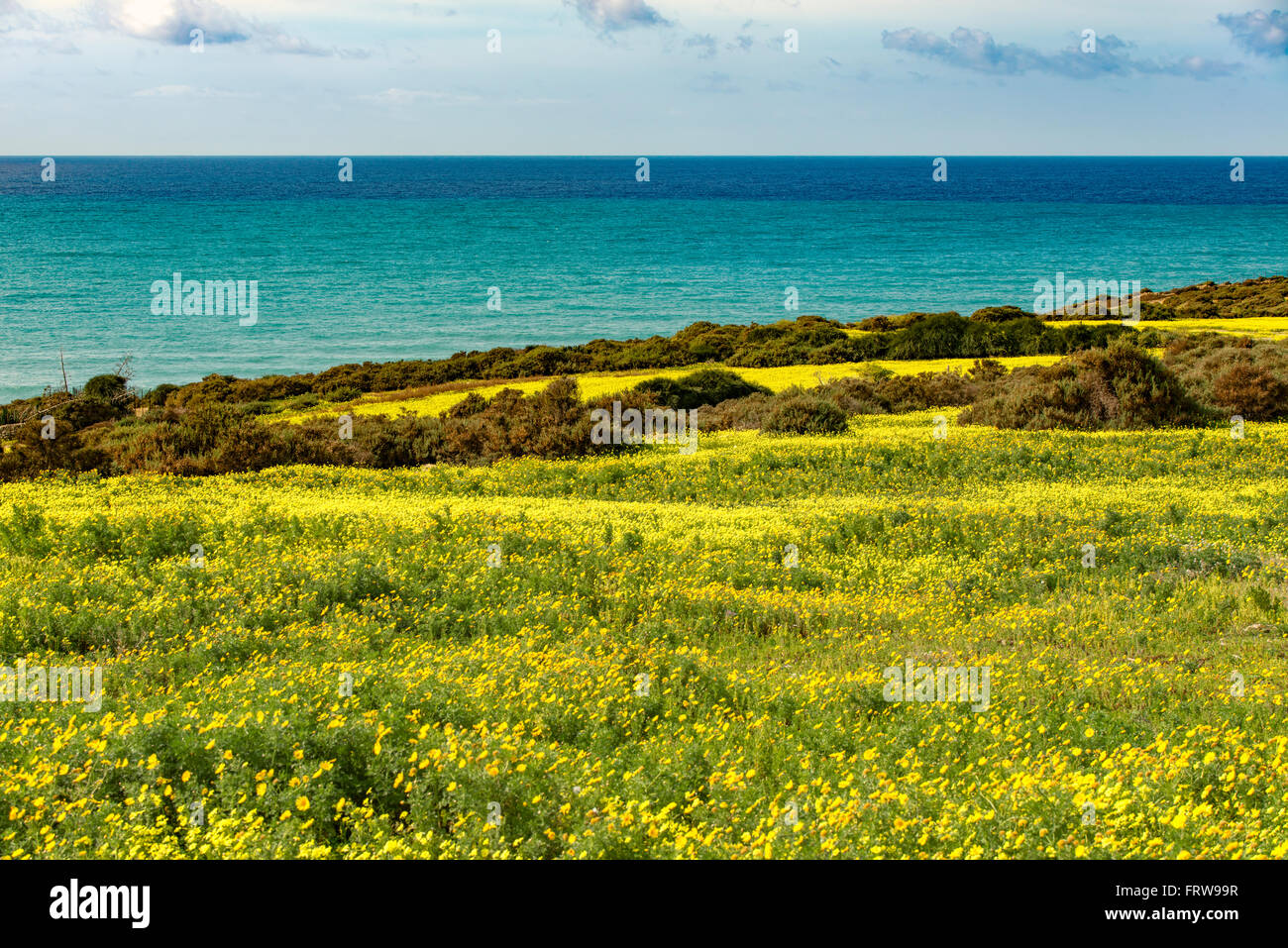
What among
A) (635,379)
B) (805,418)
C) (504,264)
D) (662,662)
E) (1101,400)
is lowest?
(662,662)

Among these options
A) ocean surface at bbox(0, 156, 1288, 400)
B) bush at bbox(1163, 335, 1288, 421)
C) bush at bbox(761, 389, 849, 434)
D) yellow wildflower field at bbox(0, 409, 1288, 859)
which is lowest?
yellow wildflower field at bbox(0, 409, 1288, 859)

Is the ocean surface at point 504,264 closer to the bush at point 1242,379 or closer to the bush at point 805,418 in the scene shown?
the bush at point 805,418

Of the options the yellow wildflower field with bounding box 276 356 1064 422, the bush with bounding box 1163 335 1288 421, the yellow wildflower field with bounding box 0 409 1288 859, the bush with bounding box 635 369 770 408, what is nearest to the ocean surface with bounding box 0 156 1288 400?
the yellow wildflower field with bounding box 276 356 1064 422

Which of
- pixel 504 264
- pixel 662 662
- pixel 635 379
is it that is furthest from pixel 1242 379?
pixel 504 264

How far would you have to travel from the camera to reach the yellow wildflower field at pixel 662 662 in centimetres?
559

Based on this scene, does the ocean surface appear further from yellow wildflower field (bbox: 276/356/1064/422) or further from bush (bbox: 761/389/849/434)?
bush (bbox: 761/389/849/434)

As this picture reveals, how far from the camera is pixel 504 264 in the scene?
279 feet

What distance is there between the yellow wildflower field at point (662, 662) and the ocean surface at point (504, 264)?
31.5 metres

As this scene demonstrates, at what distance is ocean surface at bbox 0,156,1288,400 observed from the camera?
52.8m

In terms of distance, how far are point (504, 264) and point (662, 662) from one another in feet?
261

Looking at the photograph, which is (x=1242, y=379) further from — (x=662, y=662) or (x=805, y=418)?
(x=662, y=662)

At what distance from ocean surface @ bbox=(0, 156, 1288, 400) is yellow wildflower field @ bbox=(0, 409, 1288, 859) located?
103ft

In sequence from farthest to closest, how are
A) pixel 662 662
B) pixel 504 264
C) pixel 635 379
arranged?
pixel 504 264 → pixel 635 379 → pixel 662 662
